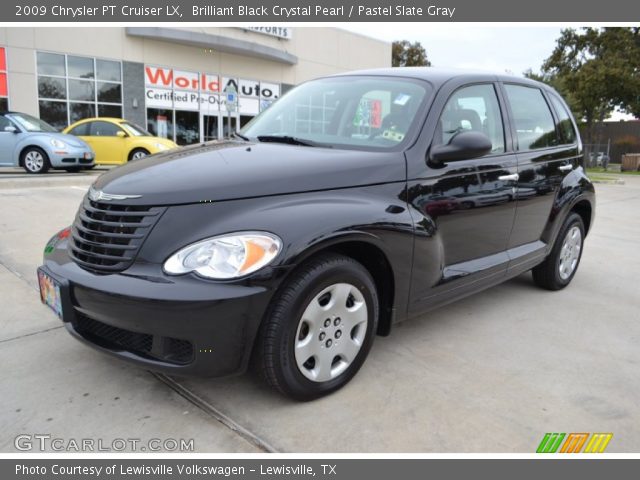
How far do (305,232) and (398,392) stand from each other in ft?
3.34

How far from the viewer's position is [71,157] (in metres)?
12.2

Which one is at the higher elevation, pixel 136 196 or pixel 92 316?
pixel 136 196

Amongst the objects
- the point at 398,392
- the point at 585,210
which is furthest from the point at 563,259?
the point at 398,392

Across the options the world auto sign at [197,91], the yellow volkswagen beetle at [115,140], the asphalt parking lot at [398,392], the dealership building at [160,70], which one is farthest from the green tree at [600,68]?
the asphalt parking lot at [398,392]

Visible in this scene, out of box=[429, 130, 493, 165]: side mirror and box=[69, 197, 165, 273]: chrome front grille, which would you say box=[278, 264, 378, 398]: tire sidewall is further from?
box=[429, 130, 493, 165]: side mirror

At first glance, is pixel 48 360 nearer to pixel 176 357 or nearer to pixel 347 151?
pixel 176 357

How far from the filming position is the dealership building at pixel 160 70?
59.6ft

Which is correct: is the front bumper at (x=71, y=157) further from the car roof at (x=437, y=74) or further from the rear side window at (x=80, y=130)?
the car roof at (x=437, y=74)

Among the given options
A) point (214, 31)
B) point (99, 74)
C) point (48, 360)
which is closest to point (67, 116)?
point (99, 74)

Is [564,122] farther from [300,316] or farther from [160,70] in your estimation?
[160,70]

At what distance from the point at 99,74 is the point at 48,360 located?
1909cm

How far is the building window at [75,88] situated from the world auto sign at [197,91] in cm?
134

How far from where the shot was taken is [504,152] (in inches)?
148

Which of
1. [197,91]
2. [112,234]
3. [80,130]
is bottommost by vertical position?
[112,234]
